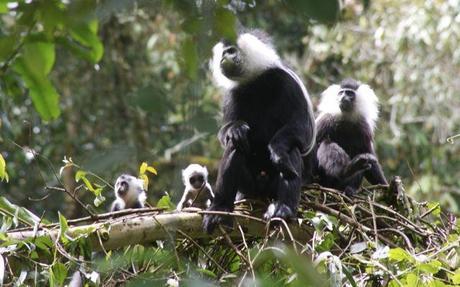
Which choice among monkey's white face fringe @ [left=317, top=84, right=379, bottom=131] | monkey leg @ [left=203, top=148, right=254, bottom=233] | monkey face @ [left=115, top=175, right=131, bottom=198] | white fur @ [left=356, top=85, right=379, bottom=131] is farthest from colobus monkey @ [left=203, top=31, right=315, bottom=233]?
monkey face @ [left=115, top=175, right=131, bottom=198]

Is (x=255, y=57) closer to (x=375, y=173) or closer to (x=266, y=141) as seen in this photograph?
(x=266, y=141)

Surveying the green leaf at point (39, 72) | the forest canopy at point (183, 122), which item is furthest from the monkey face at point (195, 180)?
the green leaf at point (39, 72)

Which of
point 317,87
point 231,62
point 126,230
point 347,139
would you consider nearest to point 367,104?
point 347,139

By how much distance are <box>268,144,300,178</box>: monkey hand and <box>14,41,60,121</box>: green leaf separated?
2416 mm

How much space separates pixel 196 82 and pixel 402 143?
27.7 feet

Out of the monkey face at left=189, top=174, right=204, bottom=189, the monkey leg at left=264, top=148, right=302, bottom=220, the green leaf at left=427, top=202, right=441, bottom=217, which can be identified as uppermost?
the monkey leg at left=264, top=148, right=302, bottom=220

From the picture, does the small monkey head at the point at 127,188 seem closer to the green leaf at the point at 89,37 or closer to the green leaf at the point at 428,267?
the green leaf at the point at 428,267

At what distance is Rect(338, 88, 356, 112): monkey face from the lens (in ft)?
17.7

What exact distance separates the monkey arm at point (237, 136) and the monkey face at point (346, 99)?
5.43 feet

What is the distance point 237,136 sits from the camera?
3752mm

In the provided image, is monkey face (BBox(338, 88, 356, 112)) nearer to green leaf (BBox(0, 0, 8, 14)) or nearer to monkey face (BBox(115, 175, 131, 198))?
monkey face (BBox(115, 175, 131, 198))

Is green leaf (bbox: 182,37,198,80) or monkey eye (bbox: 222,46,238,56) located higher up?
green leaf (bbox: 182,37,198,80)

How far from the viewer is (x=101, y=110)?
368 inches

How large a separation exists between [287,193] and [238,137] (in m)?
0.39
